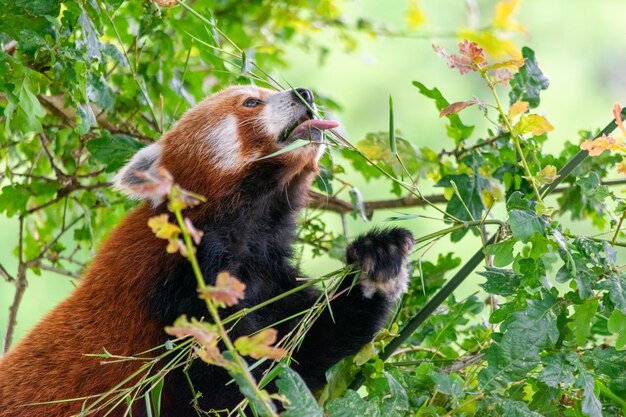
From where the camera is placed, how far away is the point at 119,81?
4238 millimetres

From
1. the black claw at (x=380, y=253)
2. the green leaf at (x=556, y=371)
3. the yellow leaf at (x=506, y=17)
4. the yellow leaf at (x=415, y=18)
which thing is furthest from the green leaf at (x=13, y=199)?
the green leaf at (x=556, y=371)

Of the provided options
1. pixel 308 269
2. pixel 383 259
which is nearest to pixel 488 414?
pixel 383 259

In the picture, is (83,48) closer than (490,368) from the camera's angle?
No

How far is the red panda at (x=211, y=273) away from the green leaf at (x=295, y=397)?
3.43 ft

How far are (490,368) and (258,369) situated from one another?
3.10 feet

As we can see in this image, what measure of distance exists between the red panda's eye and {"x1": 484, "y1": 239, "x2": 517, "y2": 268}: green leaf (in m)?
1.48

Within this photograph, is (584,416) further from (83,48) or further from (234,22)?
(234,22)

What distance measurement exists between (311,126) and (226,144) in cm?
45

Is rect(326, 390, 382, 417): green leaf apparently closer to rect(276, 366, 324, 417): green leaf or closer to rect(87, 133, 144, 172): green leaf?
rect(276, 366, 324, 417): green leaf

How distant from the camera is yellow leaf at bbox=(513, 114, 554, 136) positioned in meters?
2.81

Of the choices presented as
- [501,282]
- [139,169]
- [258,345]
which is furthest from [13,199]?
[258,345]

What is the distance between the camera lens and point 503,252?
264 centimetres

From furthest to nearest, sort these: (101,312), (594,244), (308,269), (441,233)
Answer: (308,269)
(101,312)
(441,233)
(594,244)

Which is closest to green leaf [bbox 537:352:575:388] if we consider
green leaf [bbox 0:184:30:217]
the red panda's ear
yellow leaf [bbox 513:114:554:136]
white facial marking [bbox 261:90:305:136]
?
yellow leaf [bbox 513:114:554:136]
